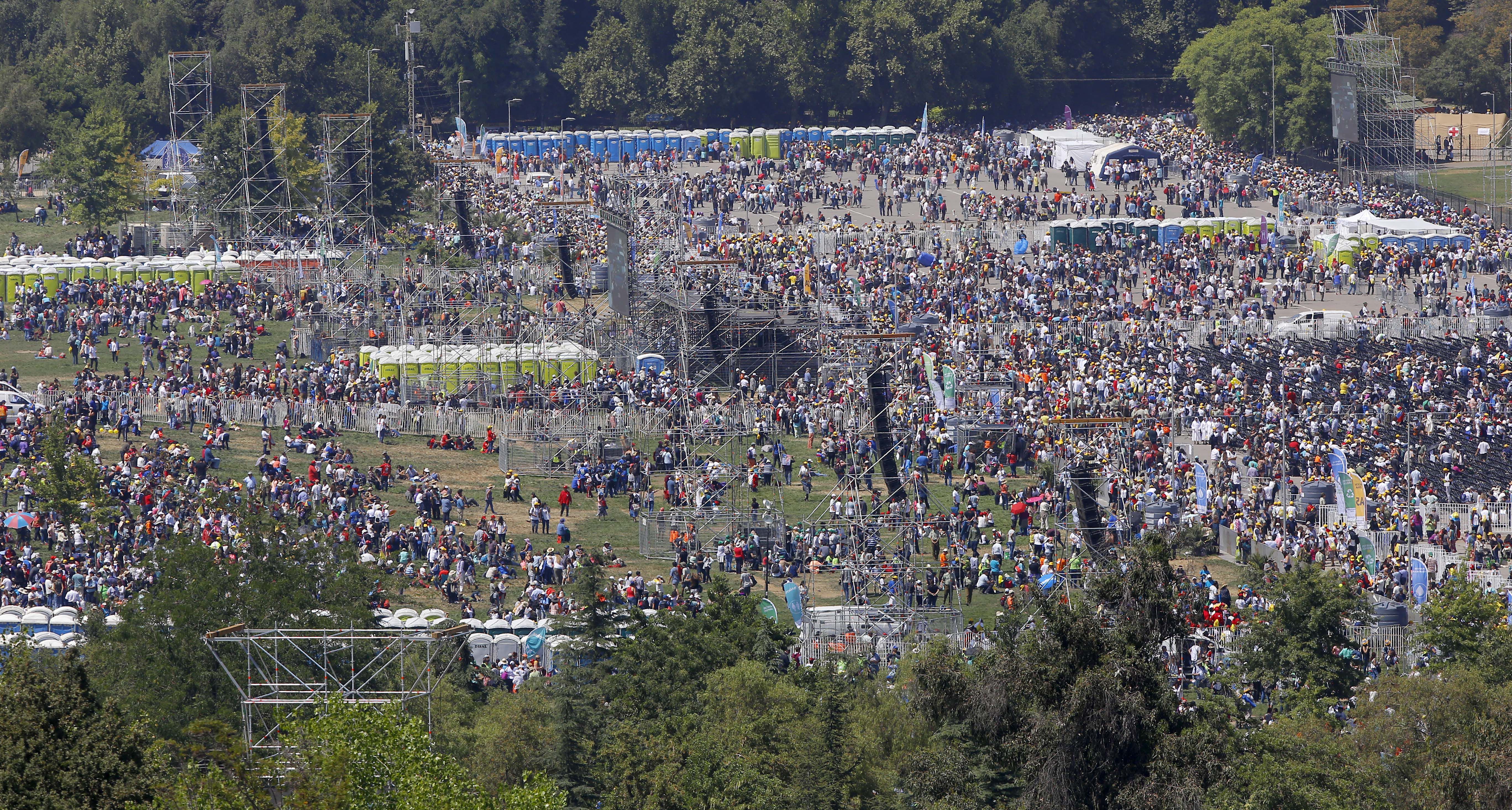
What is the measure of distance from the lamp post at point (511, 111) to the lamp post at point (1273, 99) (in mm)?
38562

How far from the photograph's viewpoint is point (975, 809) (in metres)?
29.1

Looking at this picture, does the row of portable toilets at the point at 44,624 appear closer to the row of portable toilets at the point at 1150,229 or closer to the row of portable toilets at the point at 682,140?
the row of portable toilets at the point at 1150,229

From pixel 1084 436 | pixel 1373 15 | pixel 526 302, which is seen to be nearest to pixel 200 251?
pixel 526 302

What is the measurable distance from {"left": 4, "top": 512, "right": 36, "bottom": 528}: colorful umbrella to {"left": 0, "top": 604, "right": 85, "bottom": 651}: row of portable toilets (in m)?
4.67

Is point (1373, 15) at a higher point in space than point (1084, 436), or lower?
higher

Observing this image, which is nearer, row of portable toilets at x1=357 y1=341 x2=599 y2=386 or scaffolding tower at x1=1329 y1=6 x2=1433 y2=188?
row of portable toilets at x1=357 y1=341 x2=599 y2=386

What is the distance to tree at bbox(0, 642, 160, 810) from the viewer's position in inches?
1037

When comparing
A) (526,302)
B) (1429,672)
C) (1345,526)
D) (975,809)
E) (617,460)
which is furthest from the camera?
(526,302)

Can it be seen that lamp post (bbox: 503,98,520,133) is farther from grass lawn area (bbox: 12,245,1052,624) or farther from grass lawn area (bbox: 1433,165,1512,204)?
grass lawn area (bbox: 12,245,1052,624)

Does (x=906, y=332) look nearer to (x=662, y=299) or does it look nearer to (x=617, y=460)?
(x=662, y=299)

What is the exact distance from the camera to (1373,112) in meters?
95.2

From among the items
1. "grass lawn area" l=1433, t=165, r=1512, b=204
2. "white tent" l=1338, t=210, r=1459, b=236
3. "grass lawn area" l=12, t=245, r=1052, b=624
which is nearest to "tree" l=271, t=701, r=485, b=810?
"grass lawn area" l=12, t=245, r=1052, b=624

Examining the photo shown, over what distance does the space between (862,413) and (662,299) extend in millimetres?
10256

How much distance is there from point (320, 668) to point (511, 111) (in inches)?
3546
